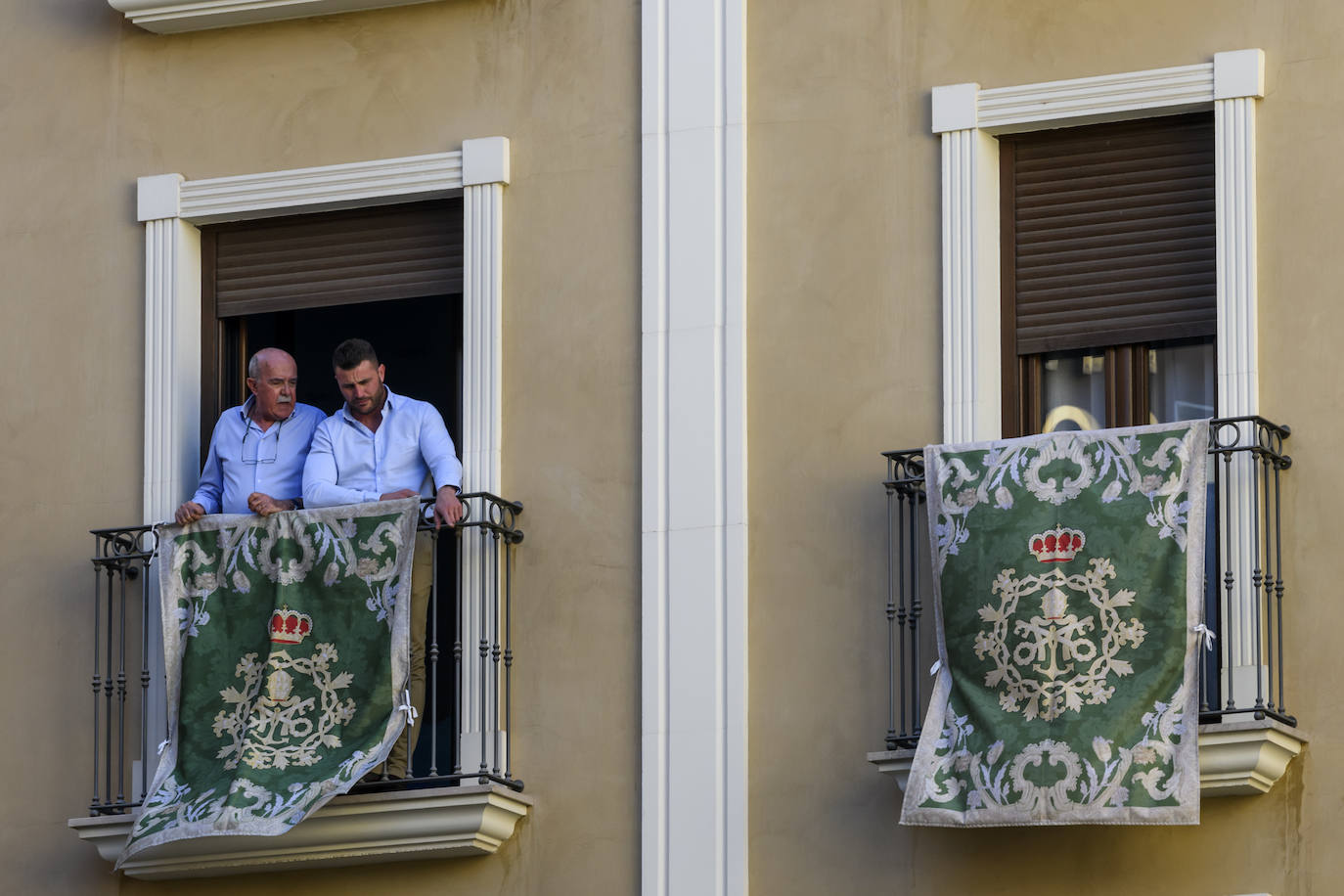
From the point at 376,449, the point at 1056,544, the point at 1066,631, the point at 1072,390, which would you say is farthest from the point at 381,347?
the point at 1066,631

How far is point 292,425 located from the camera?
1472cm

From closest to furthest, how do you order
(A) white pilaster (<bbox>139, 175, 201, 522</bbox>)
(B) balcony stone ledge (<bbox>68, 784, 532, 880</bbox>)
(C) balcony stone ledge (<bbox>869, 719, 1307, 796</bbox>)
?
1. (C) balcony stone ledge (<bbox>869, 719, 1307, 796</bbox>)
2. (B) balcony stone ledge (<bbox>68, 784, 532, 880</bbox>)
3. (A) white pilaster (<bbox>139, 175, 201, 522</bbox>)

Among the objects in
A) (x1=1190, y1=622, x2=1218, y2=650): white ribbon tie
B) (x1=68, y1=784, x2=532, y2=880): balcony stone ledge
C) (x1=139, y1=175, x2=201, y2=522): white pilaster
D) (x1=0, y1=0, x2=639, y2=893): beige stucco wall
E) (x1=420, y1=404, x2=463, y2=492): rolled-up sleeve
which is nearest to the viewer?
(x1=1190, y1=622, x2=1218, y2=650): white ribbon tie

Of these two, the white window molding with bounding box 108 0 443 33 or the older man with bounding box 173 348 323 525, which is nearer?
the older man with bounding box 173 348 323 525

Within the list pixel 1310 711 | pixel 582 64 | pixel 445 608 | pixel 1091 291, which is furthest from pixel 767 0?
pixel 1310 711

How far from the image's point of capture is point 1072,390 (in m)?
13.9

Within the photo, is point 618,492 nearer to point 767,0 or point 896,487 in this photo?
point 896,487

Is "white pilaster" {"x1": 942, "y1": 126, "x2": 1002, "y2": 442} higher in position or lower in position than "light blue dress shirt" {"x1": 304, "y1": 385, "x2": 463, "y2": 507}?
higher

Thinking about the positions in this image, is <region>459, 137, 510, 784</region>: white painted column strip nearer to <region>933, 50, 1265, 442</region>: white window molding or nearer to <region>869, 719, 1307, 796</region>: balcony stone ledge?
<region>933, 50, 1265, 442</region>: white window molding

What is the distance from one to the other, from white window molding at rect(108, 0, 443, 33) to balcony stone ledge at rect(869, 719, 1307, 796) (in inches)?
194

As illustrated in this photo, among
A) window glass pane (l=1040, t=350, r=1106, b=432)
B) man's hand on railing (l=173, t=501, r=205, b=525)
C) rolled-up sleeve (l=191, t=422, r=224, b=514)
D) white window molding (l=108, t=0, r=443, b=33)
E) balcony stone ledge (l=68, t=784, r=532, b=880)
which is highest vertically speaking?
white window molding (l=108, t=0, r=443, b=33)

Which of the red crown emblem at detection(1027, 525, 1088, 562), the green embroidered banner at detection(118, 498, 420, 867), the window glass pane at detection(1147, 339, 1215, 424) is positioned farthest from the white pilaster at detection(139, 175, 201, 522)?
the window glass pane at detection(1147, 339, 1215, 424)

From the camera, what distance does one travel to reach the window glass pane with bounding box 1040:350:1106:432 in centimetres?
1382

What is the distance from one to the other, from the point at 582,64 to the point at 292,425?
1.99 metres
